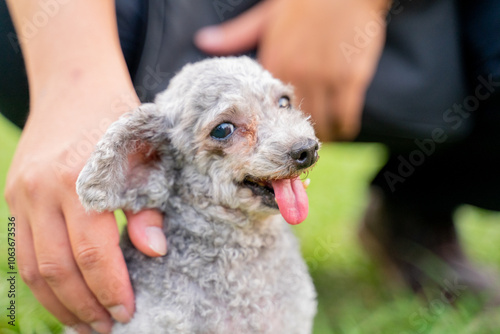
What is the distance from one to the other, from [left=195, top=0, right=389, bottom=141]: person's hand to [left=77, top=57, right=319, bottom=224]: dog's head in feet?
0.92

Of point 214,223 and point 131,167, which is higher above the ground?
point 131,167

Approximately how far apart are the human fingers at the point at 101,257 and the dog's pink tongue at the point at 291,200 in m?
0.57

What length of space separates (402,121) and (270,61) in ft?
2.15

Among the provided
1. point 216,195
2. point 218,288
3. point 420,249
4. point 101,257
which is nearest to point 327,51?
point 216,195

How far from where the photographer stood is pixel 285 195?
4.92 feet

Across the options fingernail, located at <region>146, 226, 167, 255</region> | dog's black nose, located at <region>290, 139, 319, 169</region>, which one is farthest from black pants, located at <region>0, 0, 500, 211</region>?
fingernail, located at <region>146, 226, 167, 255</region>

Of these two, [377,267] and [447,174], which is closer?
[447,174]

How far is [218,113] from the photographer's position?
4.94 feet

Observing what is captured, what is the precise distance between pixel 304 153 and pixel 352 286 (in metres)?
1.43

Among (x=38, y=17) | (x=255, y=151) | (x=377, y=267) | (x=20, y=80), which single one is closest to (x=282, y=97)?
(x=255, y=151)

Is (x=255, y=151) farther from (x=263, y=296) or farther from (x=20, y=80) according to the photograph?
(x=20, y=80)

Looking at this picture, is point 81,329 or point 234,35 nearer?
point 81,329

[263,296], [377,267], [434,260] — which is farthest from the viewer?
[377,267]

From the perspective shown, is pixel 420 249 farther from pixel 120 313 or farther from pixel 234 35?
pixel 120 313
